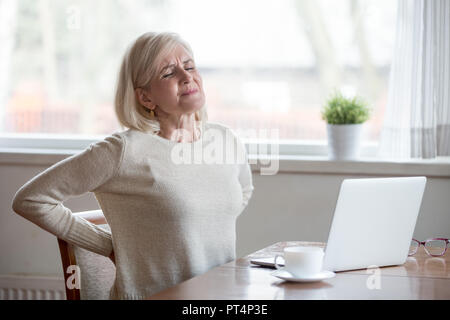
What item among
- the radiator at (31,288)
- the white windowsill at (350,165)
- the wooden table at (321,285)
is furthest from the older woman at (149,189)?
the radiator at (31,288)

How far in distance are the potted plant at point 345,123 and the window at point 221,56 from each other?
202 millimetres

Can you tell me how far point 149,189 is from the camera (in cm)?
170

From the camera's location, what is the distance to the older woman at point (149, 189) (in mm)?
1670

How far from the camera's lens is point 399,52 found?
2498 mm

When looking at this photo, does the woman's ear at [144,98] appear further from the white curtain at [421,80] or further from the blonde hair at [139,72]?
the white curtain at [421,80]

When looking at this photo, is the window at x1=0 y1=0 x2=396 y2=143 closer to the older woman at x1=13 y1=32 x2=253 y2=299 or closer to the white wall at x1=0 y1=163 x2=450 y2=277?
the white wall at x1=0 y1=163 x2=450 y2=277

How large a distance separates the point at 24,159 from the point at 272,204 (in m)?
1.07

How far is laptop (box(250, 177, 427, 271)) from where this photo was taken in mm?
1453

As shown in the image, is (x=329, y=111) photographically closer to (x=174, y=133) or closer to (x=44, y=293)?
(x=174, y=133)

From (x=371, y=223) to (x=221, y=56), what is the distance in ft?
4.99

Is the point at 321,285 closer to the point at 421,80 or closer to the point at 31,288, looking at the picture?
the point at 421,80

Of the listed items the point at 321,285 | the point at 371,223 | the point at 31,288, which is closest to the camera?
the point at 321,285

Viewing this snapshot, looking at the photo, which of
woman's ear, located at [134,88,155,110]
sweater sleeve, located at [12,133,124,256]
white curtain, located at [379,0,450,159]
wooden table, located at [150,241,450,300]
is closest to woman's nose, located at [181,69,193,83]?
woman's ear, located at [134,88,155,110]

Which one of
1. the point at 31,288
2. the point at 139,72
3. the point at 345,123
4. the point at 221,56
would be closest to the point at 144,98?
the point at 139,72
